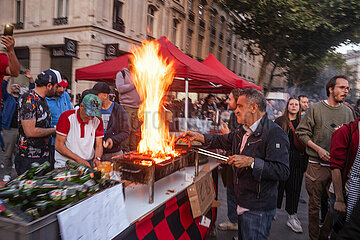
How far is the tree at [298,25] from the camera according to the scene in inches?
693

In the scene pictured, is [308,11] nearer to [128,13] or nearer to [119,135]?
[128,13]

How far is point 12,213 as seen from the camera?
130 centimetres

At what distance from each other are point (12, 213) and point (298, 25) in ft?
65.8

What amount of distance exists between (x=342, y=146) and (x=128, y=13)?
1528 cm

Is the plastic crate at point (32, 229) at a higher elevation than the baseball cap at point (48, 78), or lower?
lower

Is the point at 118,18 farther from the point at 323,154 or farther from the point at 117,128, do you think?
the point at 323,154

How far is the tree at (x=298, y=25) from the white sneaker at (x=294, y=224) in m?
15.8

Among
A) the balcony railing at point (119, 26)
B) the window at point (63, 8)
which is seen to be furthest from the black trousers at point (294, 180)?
the window at point (63, 8)

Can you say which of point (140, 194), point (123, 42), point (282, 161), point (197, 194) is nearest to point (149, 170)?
point (140, 194)

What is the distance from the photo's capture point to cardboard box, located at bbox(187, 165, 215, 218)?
2726mm

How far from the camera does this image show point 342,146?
8.33ft

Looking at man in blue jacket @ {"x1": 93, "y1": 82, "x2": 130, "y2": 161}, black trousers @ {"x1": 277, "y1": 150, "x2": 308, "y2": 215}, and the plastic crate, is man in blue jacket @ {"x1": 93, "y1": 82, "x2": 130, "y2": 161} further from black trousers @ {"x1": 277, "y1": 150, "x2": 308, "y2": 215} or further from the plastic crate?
black trousers @ {"x1": 277, "y1": 150, "x2": 308, "y2": 215}

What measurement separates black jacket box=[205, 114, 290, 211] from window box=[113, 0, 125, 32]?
14.3 metres

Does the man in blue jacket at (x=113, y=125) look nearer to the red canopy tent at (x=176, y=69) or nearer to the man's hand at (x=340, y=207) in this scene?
the red canopy tent at (x=176, y=69)
